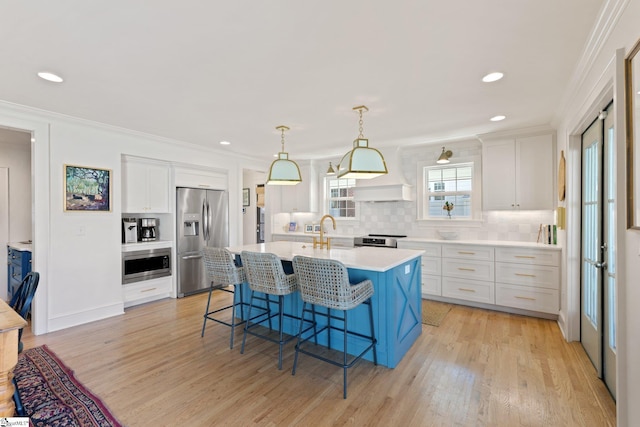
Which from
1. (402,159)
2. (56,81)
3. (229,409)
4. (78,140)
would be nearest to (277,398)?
(229,409)

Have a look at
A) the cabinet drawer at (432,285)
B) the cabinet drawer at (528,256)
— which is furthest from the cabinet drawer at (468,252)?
the cabinet drawer at (432,285)

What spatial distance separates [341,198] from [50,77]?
4651 millimetres

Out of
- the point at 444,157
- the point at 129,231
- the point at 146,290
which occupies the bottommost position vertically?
the point at 146,290

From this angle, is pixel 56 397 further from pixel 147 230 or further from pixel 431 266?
pixel 431 266

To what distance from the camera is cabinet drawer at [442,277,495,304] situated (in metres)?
4.11

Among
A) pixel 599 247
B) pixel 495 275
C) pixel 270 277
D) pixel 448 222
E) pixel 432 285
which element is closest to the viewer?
pixel 599 247

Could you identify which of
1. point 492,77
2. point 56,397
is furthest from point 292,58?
point 56,397

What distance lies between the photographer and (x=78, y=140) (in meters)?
3.66

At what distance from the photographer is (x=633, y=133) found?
1495 millimetres

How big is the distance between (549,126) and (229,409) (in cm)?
466

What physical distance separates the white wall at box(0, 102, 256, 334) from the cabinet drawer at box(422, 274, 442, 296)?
4.31m

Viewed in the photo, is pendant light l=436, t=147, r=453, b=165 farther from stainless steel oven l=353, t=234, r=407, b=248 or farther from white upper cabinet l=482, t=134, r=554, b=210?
stainless steel oven l=353, t=234, r=407, b=248

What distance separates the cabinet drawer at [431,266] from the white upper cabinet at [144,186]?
4074 mm

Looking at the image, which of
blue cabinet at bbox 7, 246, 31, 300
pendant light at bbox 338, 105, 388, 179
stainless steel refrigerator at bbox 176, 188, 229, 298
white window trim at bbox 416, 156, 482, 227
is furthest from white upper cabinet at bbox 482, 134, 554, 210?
blue cabinet at bbox 7, 246, 31, 300
